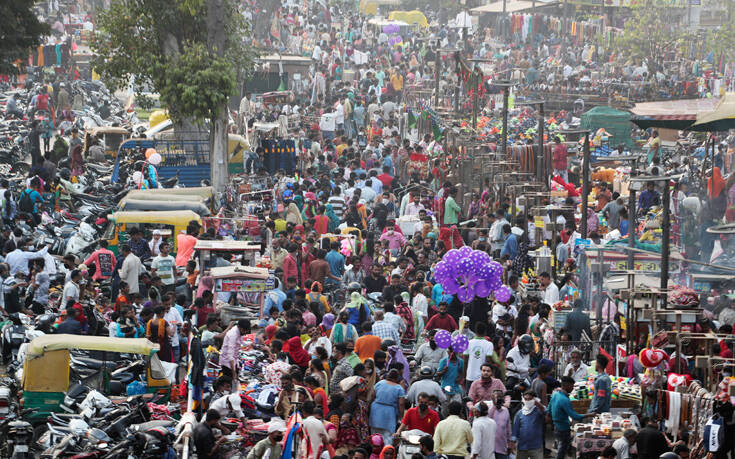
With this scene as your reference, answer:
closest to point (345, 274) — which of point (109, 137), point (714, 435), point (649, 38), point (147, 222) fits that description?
point (147, 222)

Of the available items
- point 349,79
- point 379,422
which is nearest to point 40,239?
point 379,422

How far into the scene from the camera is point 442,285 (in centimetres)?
1566

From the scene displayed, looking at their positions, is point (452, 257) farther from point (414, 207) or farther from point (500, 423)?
point (414, 207)

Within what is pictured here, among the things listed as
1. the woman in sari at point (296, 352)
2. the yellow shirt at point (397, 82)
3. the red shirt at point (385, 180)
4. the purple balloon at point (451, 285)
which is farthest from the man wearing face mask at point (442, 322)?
the yellow shirt at point (397, 82)

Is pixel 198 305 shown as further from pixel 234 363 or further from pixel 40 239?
pixel 40 239

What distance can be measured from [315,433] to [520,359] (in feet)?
11.0

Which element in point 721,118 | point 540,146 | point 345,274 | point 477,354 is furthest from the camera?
point 540,146

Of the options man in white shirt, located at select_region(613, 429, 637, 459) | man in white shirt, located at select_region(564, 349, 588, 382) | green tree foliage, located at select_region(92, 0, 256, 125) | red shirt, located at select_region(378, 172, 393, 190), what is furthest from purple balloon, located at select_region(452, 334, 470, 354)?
green tree foliage, located at select_region(92, 0, 256, 125)

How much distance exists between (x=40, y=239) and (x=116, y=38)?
24.8 ft

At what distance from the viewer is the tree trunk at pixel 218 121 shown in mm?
25172

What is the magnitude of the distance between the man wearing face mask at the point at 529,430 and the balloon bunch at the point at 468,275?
3.31 metres

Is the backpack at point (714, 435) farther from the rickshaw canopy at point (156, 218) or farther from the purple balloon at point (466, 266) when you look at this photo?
the rickshaw canopy at point (156, 218)

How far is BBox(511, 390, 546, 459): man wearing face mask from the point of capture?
40.1ft

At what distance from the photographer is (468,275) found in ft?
50.6
